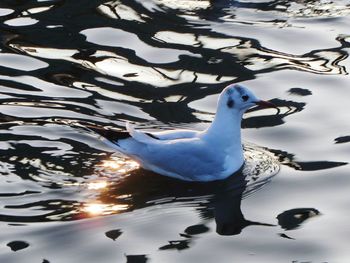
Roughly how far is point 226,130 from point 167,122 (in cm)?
119

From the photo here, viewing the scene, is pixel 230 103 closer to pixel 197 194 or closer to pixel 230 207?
pixel 197 194

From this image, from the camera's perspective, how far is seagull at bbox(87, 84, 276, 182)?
30.1 ft

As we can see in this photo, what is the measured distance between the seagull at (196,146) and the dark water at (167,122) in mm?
120

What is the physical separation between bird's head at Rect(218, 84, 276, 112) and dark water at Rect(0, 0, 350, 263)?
557 mm

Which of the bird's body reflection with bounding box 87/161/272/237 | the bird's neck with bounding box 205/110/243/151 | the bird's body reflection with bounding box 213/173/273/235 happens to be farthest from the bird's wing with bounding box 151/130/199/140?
the bird's body reflection with bounding box 213/173/273/235

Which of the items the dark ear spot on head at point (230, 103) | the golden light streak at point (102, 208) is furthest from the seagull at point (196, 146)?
the golden light streak at point (102, 208)

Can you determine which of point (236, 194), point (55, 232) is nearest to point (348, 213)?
point (236, 194)

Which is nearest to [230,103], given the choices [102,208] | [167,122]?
[167,122]

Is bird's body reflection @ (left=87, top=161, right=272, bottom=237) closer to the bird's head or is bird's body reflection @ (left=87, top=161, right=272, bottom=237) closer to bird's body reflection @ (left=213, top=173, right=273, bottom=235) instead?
bird's body reflection @ (left=213, top=173, right=273, bottom=235)

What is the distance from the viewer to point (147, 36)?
43.0 ft

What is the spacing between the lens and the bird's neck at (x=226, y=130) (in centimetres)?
941

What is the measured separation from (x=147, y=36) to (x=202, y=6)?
1387 millimetres

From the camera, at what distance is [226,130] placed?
9.43 m

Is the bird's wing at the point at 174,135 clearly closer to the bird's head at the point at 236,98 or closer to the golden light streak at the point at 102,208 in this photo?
the bird's head at the point at 236,98
